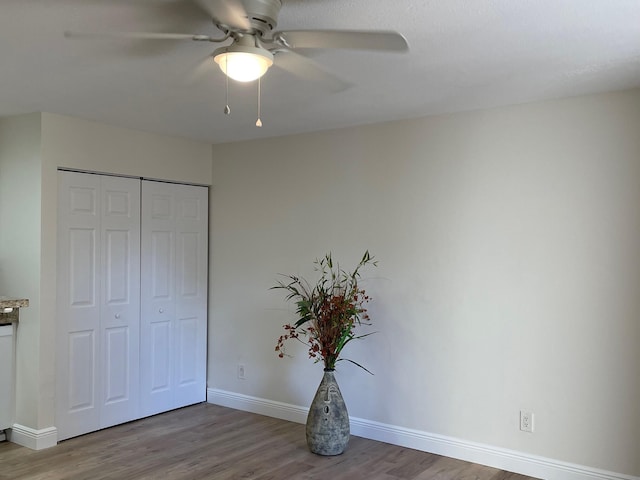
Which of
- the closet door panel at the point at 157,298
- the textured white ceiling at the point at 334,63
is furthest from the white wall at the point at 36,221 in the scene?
the closet door panel at the point at 157,298

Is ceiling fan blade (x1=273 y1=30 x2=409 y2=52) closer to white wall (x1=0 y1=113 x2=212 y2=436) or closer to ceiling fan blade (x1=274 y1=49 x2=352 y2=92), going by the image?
ceiling fan blade (x1=274 y1=49 x2=352 y2=92)

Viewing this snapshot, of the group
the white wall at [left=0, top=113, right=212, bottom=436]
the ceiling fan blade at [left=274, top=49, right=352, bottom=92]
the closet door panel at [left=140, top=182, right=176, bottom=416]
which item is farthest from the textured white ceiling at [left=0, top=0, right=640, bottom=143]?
the closet door panel at [left=140, top=182, right=176, bottom=416]

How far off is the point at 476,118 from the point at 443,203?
0.60 metres

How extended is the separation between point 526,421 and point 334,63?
244 centimetres

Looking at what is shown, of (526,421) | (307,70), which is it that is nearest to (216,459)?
(526,421)

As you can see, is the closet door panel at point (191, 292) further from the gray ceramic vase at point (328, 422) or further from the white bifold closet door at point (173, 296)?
the gray ceramic vase at point (328, 422)

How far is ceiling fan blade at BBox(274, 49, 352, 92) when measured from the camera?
9.23ft

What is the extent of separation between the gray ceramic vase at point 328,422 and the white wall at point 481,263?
1.35 feet

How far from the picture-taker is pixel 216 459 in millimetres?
3820

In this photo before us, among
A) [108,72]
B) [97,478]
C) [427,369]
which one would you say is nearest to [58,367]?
[97,478]

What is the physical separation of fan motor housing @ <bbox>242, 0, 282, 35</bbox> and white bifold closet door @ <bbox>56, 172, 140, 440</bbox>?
2554mm

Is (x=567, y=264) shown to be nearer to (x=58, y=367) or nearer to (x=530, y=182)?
(x=530, y=182)

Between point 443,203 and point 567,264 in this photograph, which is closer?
point 567,264

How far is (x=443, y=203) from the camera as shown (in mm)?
3965
